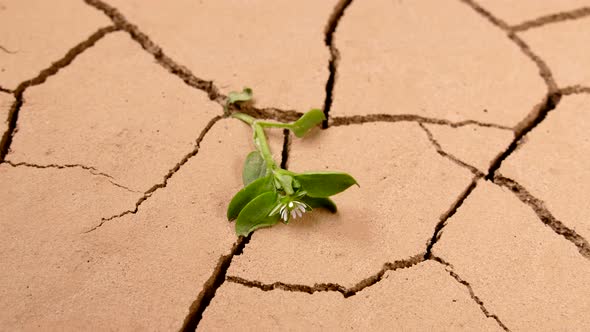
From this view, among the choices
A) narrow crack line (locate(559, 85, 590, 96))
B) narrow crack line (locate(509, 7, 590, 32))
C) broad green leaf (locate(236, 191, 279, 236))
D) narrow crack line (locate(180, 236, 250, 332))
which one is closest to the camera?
narrow crack line (locate(180, 236, 250, 332))

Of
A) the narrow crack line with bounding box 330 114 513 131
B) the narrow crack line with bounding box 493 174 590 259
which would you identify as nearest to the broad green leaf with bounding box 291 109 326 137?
the narrow crack line with bounding box 330 114 513 131

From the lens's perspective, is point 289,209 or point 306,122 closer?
point 289,209

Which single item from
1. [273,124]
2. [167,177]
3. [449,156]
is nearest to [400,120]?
[449,156]

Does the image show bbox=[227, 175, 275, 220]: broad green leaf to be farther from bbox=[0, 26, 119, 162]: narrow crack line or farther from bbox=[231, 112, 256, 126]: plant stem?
bbox=[0, 26, 119, 162]: narrow crack line

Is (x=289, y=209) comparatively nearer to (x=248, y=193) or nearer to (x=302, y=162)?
(x=248, y=193)

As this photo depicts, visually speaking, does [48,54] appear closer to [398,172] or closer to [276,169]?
[276,169]

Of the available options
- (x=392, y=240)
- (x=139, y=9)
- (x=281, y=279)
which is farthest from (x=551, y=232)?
(x=139, y=9)

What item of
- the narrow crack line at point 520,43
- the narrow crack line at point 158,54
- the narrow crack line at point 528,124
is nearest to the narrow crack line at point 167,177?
the narrow crack line at point 158,54
